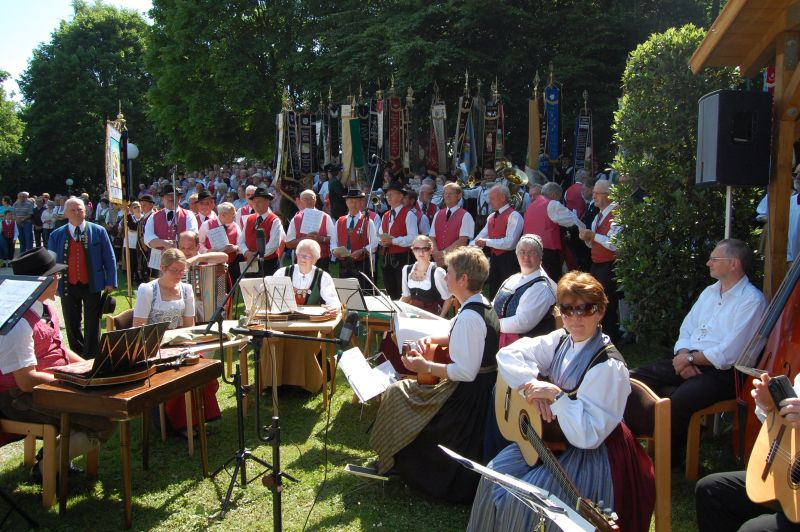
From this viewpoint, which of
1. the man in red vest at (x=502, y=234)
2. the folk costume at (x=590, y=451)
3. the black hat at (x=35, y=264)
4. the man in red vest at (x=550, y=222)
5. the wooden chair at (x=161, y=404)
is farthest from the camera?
the man in red vest at (x=502, y=234)

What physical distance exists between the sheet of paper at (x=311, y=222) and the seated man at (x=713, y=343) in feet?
18.4

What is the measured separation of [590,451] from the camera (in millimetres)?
2943

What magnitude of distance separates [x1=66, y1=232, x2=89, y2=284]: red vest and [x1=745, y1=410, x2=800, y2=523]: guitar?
692cm

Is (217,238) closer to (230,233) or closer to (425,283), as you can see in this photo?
(230,233)

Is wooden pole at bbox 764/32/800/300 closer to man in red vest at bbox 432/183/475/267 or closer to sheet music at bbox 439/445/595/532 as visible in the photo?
sheet music at bbox 439/445/595/532

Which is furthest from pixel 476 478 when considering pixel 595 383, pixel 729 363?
pixel 729 363

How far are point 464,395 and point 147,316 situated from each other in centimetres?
283

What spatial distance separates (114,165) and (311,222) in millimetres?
2951

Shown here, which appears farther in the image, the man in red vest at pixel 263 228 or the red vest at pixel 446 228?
the red vest at pixel 446 228

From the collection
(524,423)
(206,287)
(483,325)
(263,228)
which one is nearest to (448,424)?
(483,325)

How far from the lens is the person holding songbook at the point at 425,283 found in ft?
22.1

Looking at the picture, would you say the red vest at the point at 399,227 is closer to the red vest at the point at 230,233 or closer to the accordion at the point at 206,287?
the red vest at the point at 230,233

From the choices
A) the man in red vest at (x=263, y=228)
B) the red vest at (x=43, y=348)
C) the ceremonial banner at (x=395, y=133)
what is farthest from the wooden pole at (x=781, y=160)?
the ceremonial banner at (x=395, y=133)

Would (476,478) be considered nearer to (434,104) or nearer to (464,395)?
(464,395)
